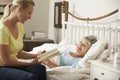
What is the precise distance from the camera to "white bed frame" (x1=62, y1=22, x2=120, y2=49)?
9.28 ft

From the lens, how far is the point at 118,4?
289cm

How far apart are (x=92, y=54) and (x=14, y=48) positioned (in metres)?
0.82

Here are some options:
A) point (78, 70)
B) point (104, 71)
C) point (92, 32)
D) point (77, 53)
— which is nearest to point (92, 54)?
point (78, 70)

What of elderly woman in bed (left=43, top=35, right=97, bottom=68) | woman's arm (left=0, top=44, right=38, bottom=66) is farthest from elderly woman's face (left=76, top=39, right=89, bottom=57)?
woman's arm (left=0, top=44, right=38, bottom=66)

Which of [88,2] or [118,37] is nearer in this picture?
[118,37]

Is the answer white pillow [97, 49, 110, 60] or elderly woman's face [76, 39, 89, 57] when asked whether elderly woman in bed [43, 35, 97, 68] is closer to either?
elderly woman's face [76, 39, 89, 57]

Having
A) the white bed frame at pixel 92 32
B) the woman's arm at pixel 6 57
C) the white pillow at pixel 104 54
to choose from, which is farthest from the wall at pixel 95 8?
the woman's arm at pixel 6 57

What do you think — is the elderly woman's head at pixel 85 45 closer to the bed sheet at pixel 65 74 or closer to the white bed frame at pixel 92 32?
the white bed frame at pixel 92 32

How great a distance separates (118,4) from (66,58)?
2.72ft

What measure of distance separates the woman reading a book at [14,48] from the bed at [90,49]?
0.72 feet

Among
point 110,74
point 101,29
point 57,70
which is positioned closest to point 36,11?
point 101,29

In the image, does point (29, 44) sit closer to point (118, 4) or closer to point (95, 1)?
point (95, 1)

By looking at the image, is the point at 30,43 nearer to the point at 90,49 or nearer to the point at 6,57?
the point at 90,49

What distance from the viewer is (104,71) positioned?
217 centimetres
